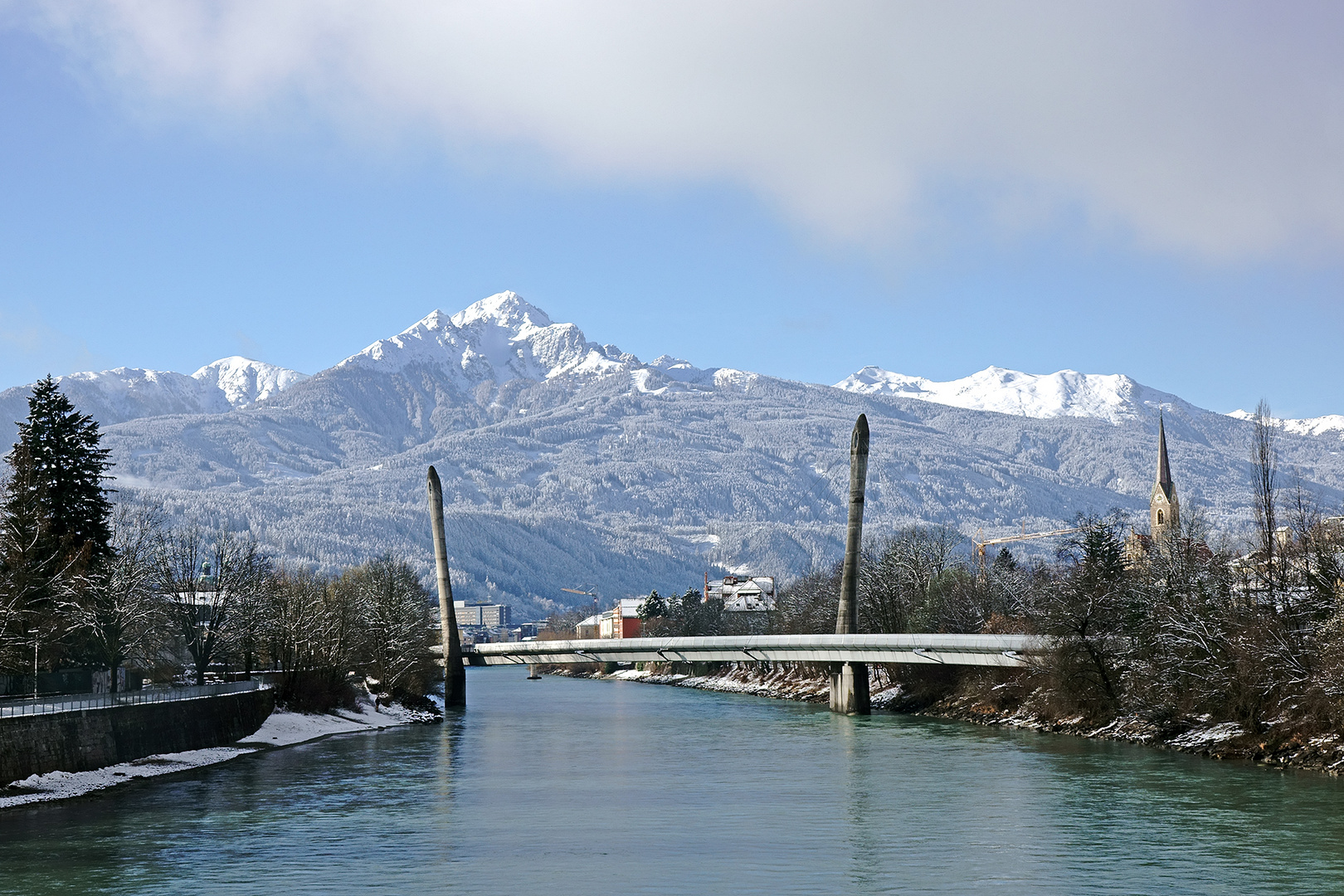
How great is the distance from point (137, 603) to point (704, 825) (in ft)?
129

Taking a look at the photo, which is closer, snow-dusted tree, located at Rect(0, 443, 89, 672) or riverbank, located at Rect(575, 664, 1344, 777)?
riverbank, located at Rect(575, 664, 1344, 777)

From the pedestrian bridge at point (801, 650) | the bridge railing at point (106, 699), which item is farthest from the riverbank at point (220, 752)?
the pedestrian bridge at point (801, 650)

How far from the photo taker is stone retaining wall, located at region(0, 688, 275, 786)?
53750 millimetres

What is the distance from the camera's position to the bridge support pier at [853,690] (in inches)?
4491

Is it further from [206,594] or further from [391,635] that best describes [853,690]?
[206,594]

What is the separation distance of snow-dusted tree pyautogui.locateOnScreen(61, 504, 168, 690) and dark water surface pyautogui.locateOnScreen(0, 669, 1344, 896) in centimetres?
1024

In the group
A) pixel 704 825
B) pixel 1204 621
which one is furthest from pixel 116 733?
pixel 1204 621

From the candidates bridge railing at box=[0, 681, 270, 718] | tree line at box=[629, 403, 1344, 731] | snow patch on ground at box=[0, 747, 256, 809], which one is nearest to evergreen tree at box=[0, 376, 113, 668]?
bridge railing at box=[0, 681, 270, 718]

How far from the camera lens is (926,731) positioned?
299ft

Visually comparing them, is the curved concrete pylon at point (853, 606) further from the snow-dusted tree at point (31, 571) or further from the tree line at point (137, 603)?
the snow-dusted tree at point (31, 571)

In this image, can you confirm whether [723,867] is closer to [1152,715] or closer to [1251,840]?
[1251,840]

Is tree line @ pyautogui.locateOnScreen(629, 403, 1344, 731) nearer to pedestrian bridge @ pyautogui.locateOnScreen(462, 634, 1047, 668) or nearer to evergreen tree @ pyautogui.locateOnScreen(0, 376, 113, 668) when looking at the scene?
pedestrian bridge @ pyautogui.locateOnScreen(462, 634, 1047, 668)

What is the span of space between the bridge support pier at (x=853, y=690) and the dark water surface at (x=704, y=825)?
3229 cm

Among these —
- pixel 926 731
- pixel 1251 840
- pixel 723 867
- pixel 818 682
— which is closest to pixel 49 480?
pixel 723 867
